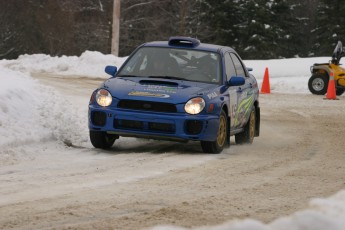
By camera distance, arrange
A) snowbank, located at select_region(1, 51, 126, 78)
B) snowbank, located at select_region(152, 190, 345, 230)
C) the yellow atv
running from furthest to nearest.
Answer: snowbank, located at select_region(1, 51, 126, 78) < the yellow atv < snowbank, located at select_region(152, 190, 345, 230)

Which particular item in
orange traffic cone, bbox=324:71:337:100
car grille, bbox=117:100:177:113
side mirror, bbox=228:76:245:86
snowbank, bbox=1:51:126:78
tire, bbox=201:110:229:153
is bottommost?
snowbank, bbox=1:51:126:78

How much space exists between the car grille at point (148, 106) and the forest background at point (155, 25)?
41.4 metres

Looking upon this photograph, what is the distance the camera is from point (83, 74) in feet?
109

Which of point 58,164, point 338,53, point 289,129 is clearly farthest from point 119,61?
point 58,164

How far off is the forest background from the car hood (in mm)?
40939

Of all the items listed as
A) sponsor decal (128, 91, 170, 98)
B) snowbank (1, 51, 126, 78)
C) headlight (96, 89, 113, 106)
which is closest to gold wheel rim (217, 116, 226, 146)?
sponsor decal (128, 91, 170, 98)

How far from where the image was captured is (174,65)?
12.1 metres

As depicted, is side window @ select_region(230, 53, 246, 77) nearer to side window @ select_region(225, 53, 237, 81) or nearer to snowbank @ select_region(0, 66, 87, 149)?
side window @ select_region(225, 53, 237, 81)

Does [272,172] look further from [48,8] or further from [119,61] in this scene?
[48,8]

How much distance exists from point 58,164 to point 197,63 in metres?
3.10

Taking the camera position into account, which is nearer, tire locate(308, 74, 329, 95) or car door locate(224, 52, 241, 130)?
car door locate(224, 52, 241, 130)

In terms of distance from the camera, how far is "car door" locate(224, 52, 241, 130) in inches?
473

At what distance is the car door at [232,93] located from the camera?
12.0 metres

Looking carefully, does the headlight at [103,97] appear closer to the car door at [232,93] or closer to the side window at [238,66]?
the car door at [232,93]
